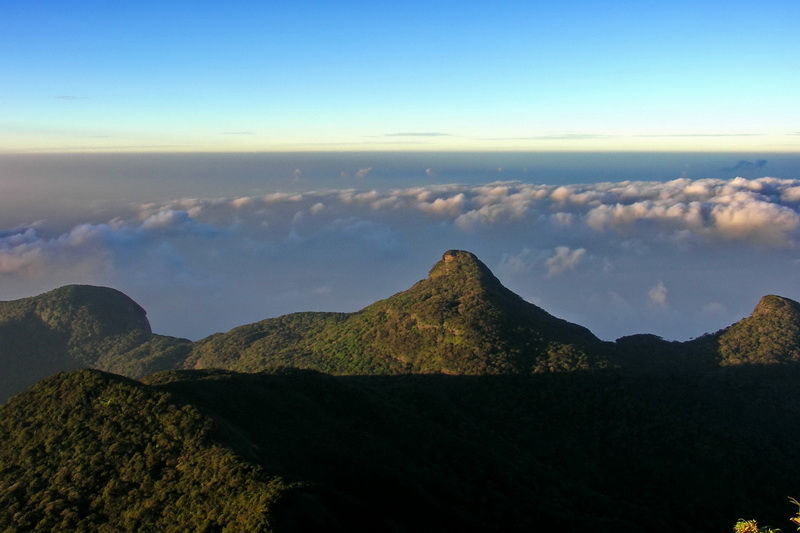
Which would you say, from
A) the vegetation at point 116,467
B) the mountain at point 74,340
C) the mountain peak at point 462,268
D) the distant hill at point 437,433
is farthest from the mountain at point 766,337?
the mountain at point 74,340

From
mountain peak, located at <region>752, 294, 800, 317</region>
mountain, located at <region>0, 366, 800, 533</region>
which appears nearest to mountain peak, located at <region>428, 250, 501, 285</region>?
mountain, located at <region>0, 366, 800, 533</region>

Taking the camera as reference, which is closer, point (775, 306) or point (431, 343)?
point (431, 343)

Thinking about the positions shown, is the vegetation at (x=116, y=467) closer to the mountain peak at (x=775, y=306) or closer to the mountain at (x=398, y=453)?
the mountain at (x=398, y=453)

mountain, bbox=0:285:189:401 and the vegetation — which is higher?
the vegetation

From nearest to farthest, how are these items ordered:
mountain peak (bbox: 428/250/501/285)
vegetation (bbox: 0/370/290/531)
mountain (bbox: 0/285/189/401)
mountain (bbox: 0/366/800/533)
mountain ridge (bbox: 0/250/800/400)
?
vegetation (bbox: 0/370/290/531) < mountain (bbox: 0/366/800/533) < mountain ridge (bbox: 0/250/800/400) < mountain peak (bbox: 428/250/501/285) < mountain (bbox: 0/285/189/401)

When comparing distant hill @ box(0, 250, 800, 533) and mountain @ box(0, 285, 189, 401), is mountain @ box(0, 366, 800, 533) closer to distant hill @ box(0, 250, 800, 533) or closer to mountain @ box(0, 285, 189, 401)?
distant hill @ box(0, 250, 800, 533)

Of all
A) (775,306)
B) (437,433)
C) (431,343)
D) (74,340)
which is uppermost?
(775,306)

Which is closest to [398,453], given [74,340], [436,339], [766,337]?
[436,339]

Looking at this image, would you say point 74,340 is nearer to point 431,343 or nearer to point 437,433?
point 431,343
